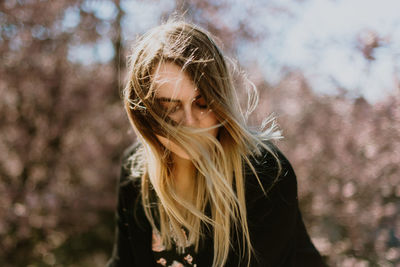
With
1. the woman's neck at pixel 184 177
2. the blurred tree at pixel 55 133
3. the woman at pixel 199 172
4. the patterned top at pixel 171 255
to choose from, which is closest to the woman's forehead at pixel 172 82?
the woman at pixel 199 172

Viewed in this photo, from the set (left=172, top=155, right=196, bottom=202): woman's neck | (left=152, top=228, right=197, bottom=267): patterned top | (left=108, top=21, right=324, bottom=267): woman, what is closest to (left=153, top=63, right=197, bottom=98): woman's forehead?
(left=108, top=21, right=324, bottom=267): woman

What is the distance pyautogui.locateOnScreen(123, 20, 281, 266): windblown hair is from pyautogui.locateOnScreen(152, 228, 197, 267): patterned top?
0.20 feet

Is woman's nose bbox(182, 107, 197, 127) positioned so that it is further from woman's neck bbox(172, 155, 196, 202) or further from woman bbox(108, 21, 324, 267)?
woman's neck bbox(172, 155, 196, 202)

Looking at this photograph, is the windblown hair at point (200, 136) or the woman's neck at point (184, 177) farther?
the woman's neck at point (184, 177)

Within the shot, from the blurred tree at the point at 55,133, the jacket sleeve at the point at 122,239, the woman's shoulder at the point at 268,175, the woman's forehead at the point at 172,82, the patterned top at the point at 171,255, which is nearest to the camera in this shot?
the woman's forehead at the point at 172,82

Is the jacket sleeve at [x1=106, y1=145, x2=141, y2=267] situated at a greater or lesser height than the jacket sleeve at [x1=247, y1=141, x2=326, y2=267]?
lesser

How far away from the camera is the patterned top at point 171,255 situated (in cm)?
152

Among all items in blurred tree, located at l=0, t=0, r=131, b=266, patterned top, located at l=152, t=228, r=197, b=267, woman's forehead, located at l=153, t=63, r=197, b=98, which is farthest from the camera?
blurred tree, located at l=0, t=0, r=131, b=266

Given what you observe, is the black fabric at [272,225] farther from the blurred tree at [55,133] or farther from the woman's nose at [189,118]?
the blurred tree at [55,133]

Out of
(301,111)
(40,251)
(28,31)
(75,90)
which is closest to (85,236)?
(40,251)

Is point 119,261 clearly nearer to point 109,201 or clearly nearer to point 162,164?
point 162,164

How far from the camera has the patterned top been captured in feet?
4.99

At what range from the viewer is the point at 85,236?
3539 millimetres

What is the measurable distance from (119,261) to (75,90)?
6.54 ft
